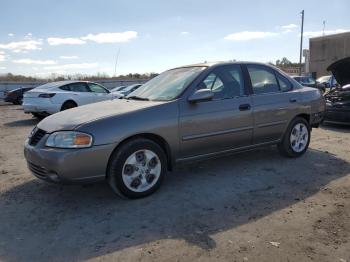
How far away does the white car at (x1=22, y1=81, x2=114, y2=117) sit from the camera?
1327 cm

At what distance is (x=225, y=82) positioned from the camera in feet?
19.3

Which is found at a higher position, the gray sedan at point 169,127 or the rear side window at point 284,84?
the rear side window at point 284,84

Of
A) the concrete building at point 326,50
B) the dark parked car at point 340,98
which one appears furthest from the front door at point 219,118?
the concrete building at point 326,50

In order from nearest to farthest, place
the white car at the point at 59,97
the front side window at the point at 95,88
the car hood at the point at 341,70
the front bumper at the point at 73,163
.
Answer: the front bumper at the point at 73,163, the car hood at the point at 341,70, the white car at the point at 59,97, the front side window at the point at 95,88

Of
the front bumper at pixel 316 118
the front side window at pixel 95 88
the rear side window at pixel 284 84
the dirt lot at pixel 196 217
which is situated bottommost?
the dirt lot at pixel 196 217

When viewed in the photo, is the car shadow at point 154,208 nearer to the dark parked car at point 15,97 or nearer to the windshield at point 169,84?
the windshield at point 169,84

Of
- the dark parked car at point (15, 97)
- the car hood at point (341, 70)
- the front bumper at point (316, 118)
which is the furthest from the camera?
the dark parked car at point (15, 97)

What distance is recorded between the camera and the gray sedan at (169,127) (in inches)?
183

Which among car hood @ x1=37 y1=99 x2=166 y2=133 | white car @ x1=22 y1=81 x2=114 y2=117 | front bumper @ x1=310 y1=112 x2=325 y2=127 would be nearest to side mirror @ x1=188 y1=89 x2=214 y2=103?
car hood @ x1=37 y1=99 x2=166 y2=133

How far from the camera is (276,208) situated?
459 centimetres

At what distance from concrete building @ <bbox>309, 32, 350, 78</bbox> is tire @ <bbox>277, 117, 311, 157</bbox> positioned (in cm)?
3635

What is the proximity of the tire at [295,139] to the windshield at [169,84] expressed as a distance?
6.49ft

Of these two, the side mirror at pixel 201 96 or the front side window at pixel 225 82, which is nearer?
the side mirror at pixel 201 96

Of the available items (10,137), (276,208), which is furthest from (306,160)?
(10,137)
